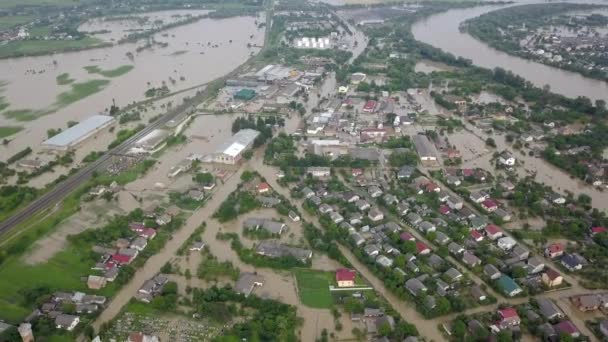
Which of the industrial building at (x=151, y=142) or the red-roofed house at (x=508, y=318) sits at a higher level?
the industrial building at (x=151, y=142)

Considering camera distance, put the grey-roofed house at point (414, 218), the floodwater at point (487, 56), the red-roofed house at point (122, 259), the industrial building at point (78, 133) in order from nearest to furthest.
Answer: the red-roofed house at point (122, 259) < the grey-roofed house at point (414, 218) < the industrial building at point (78, 133) < the floodwater at point (487, 56)

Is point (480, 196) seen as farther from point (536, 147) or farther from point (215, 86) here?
point (215, 86)

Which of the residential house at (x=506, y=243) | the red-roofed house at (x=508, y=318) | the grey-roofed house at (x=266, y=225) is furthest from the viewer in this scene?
the grey-roofed house at (x=266, y=225)

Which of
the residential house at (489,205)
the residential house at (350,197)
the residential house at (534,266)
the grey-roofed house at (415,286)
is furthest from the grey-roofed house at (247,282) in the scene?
the residential house at (489,205)

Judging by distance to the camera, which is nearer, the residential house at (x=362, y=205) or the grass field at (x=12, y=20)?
the residential house at (x=362, y=205)

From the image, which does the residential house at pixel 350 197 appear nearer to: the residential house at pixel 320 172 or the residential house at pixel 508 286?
the residential house at pixel 320 172

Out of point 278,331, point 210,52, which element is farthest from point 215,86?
point 278,331

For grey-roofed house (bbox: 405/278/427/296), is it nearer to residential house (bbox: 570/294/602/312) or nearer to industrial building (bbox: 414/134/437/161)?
residential house (bbox: 570/294/602/312)
